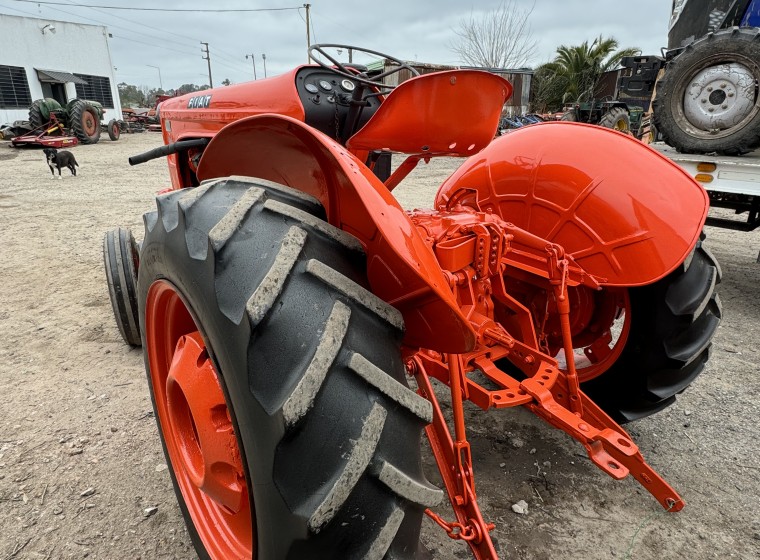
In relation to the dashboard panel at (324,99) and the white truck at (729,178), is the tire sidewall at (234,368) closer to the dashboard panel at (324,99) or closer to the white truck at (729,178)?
the dashboard panel at (324,99)

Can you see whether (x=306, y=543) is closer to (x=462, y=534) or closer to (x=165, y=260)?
(x=462, y=534)

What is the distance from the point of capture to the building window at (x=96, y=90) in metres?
25.8

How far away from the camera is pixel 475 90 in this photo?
1368 millimetres

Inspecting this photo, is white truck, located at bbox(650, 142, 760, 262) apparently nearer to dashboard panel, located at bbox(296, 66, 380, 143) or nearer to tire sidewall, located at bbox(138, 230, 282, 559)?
dashboard panel, located at bbox(296, 66, 380, 143)

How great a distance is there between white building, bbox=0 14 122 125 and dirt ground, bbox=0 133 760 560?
25786 mm

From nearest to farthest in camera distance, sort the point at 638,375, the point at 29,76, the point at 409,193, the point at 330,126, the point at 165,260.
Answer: the point at 165,260, the point at 638,375, the point at 330,126, the point at 409,193, the point at 29,76

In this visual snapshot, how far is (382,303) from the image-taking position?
0.98m

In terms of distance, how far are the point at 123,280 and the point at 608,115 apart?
10466mm

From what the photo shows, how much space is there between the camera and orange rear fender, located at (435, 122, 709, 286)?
162 centimetres

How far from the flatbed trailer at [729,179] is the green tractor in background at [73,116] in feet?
60.0

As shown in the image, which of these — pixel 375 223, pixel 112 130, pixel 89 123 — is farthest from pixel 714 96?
pixel 112 130

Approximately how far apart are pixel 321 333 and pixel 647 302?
145cm

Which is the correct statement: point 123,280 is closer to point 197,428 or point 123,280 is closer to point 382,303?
point 197,428

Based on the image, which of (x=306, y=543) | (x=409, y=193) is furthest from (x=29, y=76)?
(x=306, y=543)
